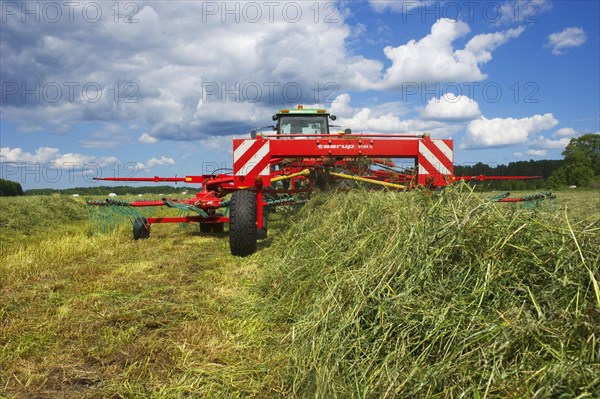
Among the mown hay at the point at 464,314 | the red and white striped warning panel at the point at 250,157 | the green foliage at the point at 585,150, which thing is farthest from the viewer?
the green foliage at the point at 585,150

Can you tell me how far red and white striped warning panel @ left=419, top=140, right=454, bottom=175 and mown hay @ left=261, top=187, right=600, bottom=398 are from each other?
3189 millimetres

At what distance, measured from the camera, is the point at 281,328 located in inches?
113

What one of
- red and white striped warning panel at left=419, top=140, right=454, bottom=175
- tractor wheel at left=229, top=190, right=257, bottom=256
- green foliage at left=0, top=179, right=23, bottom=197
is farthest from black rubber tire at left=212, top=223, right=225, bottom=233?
green foliage at left=0, top=179, right=23, bottom=197

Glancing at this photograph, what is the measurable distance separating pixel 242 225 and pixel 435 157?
2.69 metres

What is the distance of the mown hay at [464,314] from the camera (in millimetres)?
1603

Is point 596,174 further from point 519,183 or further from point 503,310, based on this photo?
point 503,310

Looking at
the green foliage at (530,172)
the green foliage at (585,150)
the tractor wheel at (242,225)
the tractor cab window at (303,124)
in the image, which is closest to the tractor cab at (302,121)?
the tractor cab window at (303,124)

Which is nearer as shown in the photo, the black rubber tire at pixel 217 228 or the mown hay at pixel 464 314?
the mown hay at pixel 464 314

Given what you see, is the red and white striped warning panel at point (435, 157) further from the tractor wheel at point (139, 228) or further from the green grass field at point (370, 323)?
the tractor wheel at point (139, 228)

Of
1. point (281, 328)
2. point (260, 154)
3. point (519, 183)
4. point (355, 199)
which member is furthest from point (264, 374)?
point (519, 183)

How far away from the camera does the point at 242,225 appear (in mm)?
5344

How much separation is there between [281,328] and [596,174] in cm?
4346

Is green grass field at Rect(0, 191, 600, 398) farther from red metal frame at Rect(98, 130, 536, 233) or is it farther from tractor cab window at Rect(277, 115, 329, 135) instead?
tractor cab window at Rect(277, 115, 329, 135)

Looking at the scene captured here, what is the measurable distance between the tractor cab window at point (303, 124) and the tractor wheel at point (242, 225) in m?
5.46
